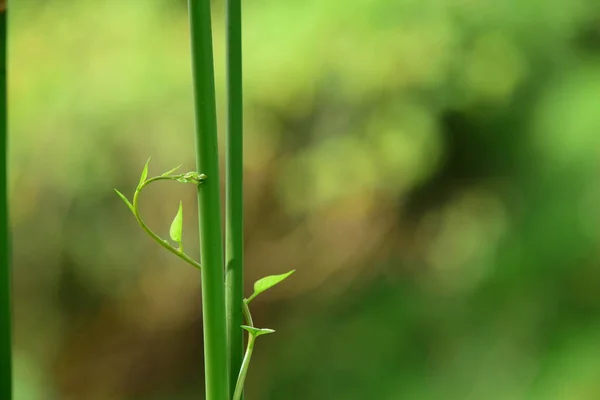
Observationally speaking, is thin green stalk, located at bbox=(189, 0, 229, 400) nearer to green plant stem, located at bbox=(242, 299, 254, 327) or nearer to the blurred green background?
green plant stem, located at bbox=(242, 299, 254, 327)

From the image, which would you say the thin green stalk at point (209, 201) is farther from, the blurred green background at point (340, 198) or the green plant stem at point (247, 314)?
the blurred green background at point (340, 198)

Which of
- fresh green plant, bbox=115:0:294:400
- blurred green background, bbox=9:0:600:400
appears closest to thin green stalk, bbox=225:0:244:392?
fresh green plant, bbox=115:0:294:400

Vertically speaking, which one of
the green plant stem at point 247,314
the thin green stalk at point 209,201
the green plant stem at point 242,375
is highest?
the thin green stalk at point 209,201

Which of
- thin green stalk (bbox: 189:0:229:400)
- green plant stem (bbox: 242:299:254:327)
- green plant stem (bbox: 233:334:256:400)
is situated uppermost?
thin green stalk (bbox: 189:0:229:400)

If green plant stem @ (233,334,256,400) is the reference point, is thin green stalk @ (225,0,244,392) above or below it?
above

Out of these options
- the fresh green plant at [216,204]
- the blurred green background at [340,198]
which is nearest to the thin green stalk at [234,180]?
the fresh green plant at [216,204]

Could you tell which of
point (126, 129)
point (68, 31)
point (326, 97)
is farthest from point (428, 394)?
point (68, 31)
